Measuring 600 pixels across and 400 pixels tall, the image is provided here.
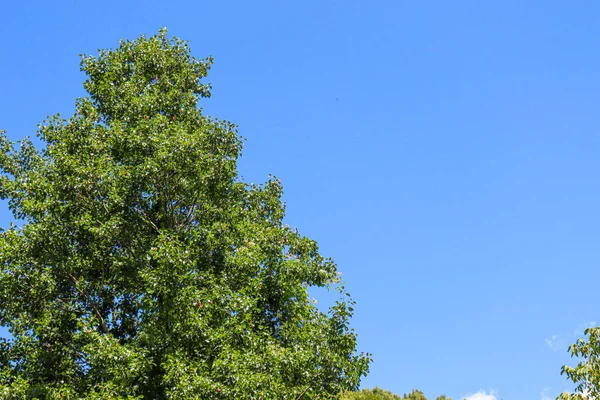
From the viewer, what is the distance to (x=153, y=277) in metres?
19.3

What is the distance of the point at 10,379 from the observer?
20.7 meters

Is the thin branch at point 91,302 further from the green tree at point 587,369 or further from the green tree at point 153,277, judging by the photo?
the green tree at point 587,369

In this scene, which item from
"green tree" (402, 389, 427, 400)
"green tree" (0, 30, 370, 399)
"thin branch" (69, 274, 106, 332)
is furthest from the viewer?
"green tree" (402, 389, 427, 400)

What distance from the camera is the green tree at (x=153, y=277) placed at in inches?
733

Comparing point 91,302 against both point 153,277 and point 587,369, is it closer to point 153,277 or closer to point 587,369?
point 153,277

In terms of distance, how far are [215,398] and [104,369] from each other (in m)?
4.05

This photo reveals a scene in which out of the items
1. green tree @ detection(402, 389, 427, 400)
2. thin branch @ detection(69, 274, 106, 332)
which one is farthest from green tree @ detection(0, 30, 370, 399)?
Answer: green tree @ detection(402, 389, 427, 400)

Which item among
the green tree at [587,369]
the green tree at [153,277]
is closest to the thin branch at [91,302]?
the green tree at [153,277]

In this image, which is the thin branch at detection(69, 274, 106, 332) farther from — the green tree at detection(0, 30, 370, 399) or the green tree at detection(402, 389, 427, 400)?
the green tree at detection(402, 389, 427, 400)

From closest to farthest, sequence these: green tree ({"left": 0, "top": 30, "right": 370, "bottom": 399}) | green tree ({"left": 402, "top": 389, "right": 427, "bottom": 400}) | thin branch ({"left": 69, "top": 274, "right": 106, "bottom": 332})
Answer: green tree ({"left": 0, "top": 30, "right": 370, "bottom": 399}), thin branch ({"left": 69, "top": 274, "right": 106, "bottom": 332}), green tree ({"left": 402, "top": 389, "right": 427, "bottom": 400})

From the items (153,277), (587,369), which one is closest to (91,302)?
(153,277)

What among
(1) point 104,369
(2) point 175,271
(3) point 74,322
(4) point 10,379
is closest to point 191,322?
(2) point 175,271

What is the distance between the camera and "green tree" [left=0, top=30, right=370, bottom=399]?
18.6m

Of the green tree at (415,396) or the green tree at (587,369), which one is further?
the green tree at (415,396)
